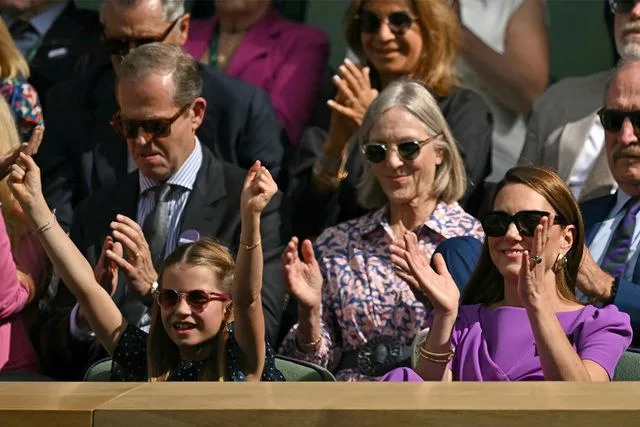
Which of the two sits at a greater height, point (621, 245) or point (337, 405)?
point (337, 405)

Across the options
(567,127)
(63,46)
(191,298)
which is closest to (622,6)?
(567,127)

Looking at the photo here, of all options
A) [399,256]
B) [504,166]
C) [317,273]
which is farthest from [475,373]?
[504,166]

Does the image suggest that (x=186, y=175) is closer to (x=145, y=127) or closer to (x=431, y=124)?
(x=145, y=127)

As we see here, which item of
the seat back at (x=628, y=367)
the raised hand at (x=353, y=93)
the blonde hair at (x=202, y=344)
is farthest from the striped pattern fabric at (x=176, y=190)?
the seat back at (x=628, y=367)

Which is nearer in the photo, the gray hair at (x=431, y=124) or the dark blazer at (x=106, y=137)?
the gray hair at (x=431, y=124)

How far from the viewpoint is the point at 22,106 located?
6.94m

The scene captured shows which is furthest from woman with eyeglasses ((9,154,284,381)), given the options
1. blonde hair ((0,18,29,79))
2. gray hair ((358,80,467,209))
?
blonde hair ((0,18,29,79))

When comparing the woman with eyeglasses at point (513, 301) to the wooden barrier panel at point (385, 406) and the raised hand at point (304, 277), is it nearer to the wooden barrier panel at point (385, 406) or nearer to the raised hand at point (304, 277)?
the raised hand at point (304, 277)

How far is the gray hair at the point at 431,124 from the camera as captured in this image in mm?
6082

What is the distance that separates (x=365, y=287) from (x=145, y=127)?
1.02 meters

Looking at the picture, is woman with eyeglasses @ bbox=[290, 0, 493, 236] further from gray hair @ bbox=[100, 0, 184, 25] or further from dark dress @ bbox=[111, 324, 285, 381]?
dark dress @ bbox=[111, 324, 285, 381]

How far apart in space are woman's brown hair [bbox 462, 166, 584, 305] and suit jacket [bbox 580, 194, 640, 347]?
0.27 meters

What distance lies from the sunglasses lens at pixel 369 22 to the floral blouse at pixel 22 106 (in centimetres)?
142

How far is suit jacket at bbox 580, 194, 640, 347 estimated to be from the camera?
535 cm
